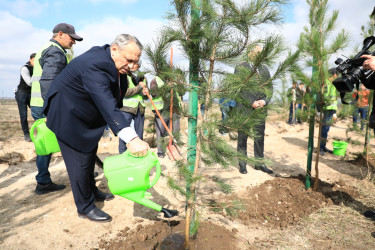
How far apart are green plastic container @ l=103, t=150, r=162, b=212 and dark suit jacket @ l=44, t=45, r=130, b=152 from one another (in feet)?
0.69

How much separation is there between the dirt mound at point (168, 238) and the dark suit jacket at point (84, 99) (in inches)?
32.9

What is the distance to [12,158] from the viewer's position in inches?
176

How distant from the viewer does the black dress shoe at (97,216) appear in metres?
2.41

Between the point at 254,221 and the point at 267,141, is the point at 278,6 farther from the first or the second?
the point at 267,141

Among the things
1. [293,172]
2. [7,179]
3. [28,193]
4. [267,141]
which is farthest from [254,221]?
[267,141]

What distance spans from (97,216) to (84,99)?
3.83 ft

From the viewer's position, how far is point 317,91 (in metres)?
2.88

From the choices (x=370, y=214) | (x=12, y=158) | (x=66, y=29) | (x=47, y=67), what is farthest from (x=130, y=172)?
(x=12, y=158)

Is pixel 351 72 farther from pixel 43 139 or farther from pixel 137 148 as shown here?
pixel 43 139

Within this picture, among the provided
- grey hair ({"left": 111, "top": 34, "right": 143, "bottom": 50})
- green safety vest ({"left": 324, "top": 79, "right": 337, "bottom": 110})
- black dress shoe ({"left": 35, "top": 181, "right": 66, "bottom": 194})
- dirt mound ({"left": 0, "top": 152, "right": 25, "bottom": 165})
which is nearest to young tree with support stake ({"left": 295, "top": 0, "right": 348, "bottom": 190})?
green safety vest ({"left": 324, "top": 79, "right": 337, "bottom": 110})

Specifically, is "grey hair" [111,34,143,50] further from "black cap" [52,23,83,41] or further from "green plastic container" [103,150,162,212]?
"black cap" [52,23,83,41]

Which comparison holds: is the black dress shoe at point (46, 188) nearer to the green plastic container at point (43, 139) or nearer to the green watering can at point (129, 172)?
the green plastic container at point (43, 139)

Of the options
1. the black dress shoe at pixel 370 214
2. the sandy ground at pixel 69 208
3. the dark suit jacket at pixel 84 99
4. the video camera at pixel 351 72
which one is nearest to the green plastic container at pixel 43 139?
the dark suit jacket at pixel 84 99

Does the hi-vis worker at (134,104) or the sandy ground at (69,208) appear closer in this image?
the sandy ground at (69,208)
